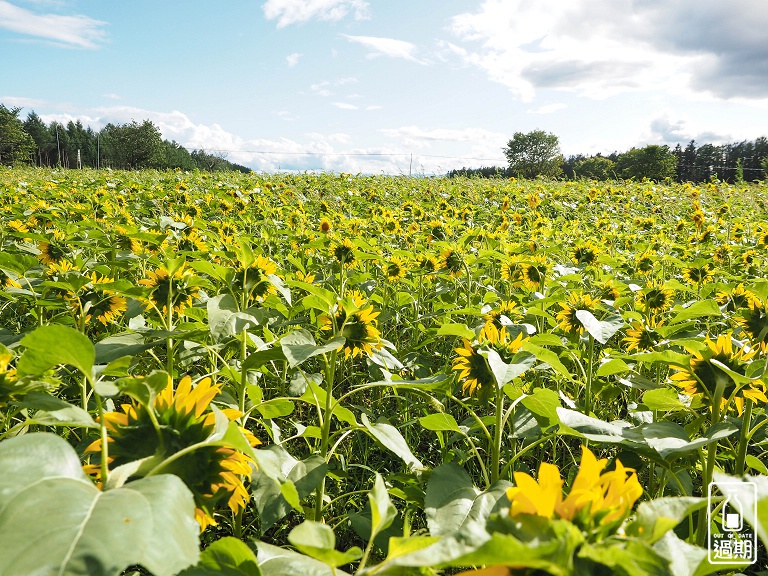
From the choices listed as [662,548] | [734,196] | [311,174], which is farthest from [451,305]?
[311,174]

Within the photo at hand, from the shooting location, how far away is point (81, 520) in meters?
0.36

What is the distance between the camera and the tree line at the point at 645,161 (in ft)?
80.2

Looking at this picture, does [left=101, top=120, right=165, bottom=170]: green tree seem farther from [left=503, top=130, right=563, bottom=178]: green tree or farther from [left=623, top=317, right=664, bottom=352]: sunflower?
[left=623, top=317, right=664, bottom=352]: sunflower

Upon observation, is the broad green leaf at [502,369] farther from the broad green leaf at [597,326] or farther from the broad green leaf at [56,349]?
the broad green leaf at [56,349]

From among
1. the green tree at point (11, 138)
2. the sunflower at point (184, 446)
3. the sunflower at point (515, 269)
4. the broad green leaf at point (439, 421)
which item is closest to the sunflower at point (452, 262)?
the sunflower at point (515, 269)

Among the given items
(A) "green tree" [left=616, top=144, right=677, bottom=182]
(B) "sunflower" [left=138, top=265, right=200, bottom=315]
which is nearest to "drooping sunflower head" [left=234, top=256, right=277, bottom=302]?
(B) "sunflower" [left=138, top=265, right=200, bottom=315]

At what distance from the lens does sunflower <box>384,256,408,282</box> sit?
2619 millimetres

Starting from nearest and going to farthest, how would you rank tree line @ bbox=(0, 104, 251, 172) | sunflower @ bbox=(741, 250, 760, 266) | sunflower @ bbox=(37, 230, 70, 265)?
1. sunflower @ bbox=(37, 230, 70, 265)
2. sunflower @ bbox=(741, 250, 760, 266)
3. tree line @ bbox=(0, 104, 251, 172)

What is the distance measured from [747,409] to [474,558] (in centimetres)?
81

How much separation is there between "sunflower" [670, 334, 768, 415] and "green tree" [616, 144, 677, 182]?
85.6ft

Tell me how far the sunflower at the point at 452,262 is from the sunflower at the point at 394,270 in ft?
0.90

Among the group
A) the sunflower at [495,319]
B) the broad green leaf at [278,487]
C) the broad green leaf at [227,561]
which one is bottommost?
the broad green leaf at [278,487]

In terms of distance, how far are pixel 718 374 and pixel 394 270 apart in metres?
1.87

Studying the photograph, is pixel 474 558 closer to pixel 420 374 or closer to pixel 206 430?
pixel 206 430
